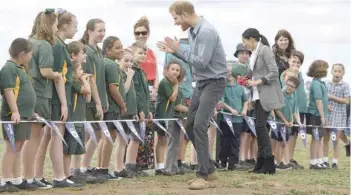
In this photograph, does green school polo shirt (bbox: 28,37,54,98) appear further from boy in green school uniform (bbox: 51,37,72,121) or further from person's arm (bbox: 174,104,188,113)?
person's arm (bbox: 174,104,188,113)

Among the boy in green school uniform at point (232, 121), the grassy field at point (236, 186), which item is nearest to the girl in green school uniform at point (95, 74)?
the grassy field at point (236, 186)

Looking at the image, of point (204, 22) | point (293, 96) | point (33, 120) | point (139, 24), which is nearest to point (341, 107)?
point (293, 96)

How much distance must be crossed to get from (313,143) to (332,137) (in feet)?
1.22

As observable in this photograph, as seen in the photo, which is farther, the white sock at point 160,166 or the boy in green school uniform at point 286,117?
the boy in green school uniform at point 286,117

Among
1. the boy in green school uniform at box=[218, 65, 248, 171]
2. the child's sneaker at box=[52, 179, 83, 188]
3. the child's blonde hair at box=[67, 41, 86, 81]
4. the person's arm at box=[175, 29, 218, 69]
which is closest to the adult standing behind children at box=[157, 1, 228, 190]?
the person's arm at box=[175, 29, 218, 69]

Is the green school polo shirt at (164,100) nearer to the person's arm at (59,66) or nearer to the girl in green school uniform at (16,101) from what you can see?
the person's arm at (59,66)

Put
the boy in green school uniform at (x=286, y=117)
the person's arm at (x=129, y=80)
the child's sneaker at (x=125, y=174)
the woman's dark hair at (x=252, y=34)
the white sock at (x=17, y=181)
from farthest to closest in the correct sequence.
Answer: the boy in green school uniform at (x=286, y=117)
the woman's dark hair at (x=252, y=34)
the person's arm at (x=129, y=80)
the child's sneaker at (x=125, y=174)
the white sock at (x=17, y=181)

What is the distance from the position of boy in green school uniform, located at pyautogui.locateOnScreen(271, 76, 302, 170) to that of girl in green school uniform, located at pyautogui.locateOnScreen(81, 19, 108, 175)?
3681 millimetres

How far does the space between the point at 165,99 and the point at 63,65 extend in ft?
7.71

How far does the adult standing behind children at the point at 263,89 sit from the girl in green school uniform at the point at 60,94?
9.57 feet

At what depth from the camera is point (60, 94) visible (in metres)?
8.65

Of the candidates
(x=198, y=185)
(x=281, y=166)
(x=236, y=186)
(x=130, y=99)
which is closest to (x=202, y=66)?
(x=198, y=185)

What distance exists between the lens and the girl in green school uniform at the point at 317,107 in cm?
1300

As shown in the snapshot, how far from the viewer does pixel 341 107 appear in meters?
13.7
